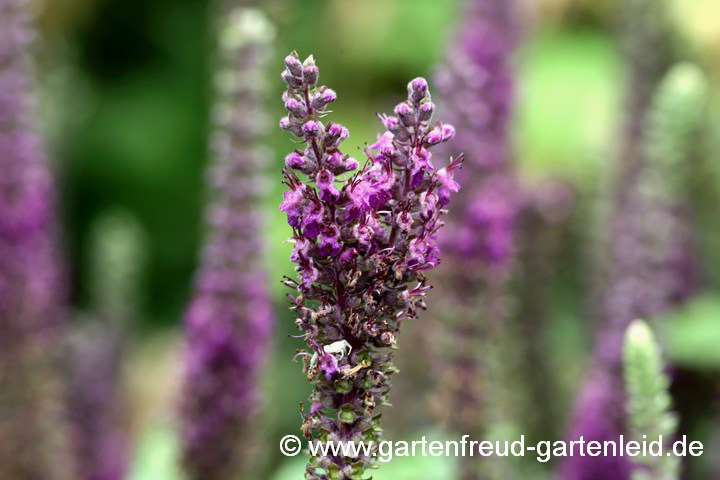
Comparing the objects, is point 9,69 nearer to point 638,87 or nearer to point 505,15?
point 505,15

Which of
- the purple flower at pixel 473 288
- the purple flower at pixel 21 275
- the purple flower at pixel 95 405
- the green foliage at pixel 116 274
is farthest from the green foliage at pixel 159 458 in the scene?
the purple flower at pixel 473 288

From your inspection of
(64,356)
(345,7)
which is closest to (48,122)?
(64,356)

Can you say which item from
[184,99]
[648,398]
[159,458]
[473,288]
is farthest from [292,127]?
[184,99]

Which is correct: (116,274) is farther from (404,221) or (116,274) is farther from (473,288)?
(404,221)

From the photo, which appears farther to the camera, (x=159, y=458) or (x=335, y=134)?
(x=159, y=458)

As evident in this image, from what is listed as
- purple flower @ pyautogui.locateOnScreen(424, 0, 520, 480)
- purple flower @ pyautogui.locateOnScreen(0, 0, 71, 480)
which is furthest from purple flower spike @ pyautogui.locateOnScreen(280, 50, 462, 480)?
purple flower @ pyautogui.locateOnScreen(0, 0, 71, 480)

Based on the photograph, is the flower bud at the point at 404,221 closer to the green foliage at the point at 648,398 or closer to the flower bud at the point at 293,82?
the flower bud at the point at 293,82

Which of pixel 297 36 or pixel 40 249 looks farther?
pixel 297 36
